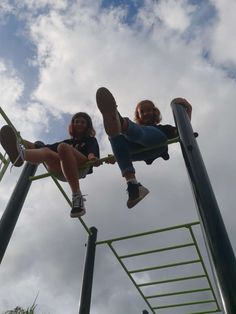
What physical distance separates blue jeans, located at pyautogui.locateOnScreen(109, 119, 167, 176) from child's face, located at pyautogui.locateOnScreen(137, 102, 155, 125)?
1.54ft

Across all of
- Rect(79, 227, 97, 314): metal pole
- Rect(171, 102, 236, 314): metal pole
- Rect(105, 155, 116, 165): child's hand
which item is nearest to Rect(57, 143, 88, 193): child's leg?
Rect(105, 155, 116, 165): child's hand

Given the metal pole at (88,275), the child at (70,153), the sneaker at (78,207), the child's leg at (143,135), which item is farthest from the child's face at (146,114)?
the metal pole at (88,275)

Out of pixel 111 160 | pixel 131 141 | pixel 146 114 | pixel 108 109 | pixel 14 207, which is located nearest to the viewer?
pixel 108 109

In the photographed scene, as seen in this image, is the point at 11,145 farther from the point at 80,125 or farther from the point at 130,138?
the point at 130,138

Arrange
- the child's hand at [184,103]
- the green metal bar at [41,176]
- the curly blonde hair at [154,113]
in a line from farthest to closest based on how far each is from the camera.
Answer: the curly blonde hair at [154,113], the green metal bar at [41,176], the child's hand at [184,103]

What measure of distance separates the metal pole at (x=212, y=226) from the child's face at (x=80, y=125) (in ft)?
4.98

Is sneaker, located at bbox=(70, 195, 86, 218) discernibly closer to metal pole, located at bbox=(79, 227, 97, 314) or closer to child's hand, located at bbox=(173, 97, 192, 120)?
child's hand, located at bbox=(173, 97, 192, 120)

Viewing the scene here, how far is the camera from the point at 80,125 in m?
3.87

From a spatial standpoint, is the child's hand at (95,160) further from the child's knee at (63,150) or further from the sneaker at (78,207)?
the sneaker at (78,207)

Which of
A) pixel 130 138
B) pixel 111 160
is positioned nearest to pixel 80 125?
pixel 111 160

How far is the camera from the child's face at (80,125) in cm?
385

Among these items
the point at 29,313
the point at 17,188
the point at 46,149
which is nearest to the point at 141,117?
the point at 46,149

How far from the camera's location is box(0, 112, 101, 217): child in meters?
3.04

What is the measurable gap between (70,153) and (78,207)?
57cm
